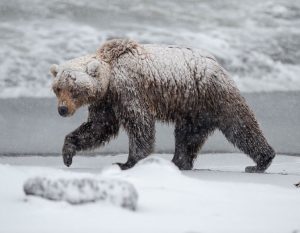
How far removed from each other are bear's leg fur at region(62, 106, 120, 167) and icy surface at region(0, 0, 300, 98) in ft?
21.8

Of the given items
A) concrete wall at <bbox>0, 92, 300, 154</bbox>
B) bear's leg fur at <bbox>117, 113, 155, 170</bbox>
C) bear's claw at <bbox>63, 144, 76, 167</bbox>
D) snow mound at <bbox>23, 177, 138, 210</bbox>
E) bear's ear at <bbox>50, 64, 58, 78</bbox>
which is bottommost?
concrete wall at <bbox>0, 92, 300, 154</bbox>

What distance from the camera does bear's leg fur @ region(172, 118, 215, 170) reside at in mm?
8914

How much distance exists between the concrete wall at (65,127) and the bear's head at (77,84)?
12.1ft

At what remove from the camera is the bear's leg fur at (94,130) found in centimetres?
864

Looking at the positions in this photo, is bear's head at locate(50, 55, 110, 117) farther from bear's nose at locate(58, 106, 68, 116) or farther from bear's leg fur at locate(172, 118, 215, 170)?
bear's leg fur at locate(172, 118, 215, 170)

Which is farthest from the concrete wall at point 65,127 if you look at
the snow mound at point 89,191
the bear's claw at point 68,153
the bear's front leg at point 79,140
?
the snow mound at point 89,191

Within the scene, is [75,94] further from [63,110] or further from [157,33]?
[157,33]

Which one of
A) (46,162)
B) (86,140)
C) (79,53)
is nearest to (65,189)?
(86,140)

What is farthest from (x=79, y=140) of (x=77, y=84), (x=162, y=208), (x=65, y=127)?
(x=65, y=127)

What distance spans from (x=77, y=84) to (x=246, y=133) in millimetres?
1976

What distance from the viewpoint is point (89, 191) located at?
16.9 ft

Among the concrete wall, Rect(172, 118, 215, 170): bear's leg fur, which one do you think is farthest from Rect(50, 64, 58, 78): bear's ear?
the concrete wall

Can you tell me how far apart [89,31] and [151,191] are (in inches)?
543

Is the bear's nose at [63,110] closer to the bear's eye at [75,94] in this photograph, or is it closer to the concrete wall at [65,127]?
the bear's eye at [75,94]
